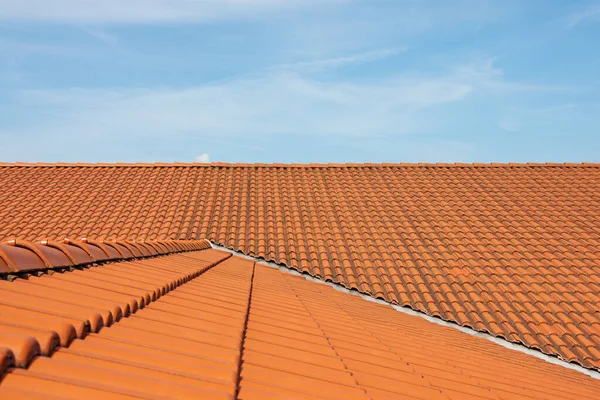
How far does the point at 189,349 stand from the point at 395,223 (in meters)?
9.52

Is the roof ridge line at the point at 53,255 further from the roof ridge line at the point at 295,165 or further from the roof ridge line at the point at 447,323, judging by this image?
the roof ridge line at the point at 295,165

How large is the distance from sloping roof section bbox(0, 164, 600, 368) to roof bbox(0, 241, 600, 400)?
162 inches

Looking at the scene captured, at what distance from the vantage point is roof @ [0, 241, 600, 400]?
129 cm

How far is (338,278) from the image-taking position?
8.78 m

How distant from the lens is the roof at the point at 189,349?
1.29 m

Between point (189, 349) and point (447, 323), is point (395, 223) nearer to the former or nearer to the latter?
point (447, 323)

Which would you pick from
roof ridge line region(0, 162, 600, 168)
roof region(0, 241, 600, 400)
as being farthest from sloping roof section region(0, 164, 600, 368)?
roof region(0, 241, 600, 400)

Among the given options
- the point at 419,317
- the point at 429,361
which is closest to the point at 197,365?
the point at 429,361

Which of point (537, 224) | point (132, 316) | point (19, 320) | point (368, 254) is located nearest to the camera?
point (19, 320)

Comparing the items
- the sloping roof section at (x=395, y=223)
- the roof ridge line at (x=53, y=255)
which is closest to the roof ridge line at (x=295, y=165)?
the sloping roof section at (x=395, y=223)

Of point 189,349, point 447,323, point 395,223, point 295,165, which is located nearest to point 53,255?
point 189,349

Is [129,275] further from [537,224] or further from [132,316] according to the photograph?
[537,224]

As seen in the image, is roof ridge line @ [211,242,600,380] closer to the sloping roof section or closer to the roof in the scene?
the sloping roof section

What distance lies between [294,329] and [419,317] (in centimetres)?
516
